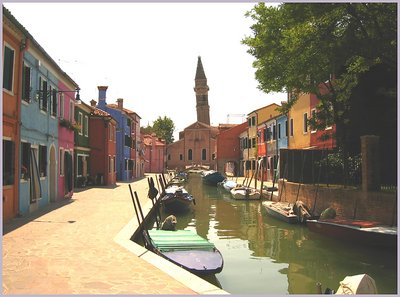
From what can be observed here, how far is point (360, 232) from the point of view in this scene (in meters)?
11.9

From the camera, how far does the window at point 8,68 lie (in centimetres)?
1234

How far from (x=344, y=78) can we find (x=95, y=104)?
28132 mm

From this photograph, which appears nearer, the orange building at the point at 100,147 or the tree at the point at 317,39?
the tree at the point at 317,39

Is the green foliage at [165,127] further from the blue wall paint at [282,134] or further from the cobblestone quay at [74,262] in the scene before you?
the cobblestone quay at [74,262]

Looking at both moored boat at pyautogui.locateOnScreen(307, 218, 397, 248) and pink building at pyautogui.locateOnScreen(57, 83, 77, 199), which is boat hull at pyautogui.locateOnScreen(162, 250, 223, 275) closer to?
moored boat at pyautogui.locateOnScreen(307, 218, 397, 248)

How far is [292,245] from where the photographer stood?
43.6 feet

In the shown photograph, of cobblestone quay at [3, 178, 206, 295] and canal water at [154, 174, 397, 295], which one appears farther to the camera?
canal water at [154, 174, 397, 295]

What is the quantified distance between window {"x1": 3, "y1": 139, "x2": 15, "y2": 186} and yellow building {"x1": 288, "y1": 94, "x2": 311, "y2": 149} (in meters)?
19.7

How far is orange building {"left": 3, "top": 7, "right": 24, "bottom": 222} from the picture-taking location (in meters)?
12.2

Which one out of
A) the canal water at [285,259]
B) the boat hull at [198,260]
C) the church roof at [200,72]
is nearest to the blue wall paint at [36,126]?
the canal water at [285,259]

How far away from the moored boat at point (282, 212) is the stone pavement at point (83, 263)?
7319 millimetres

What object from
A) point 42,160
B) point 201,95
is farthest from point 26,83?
point 201,95

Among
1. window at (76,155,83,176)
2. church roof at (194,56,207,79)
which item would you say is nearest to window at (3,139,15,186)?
window at (76,155,83,176)

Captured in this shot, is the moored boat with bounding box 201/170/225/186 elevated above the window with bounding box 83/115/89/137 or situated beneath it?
situated beneath
